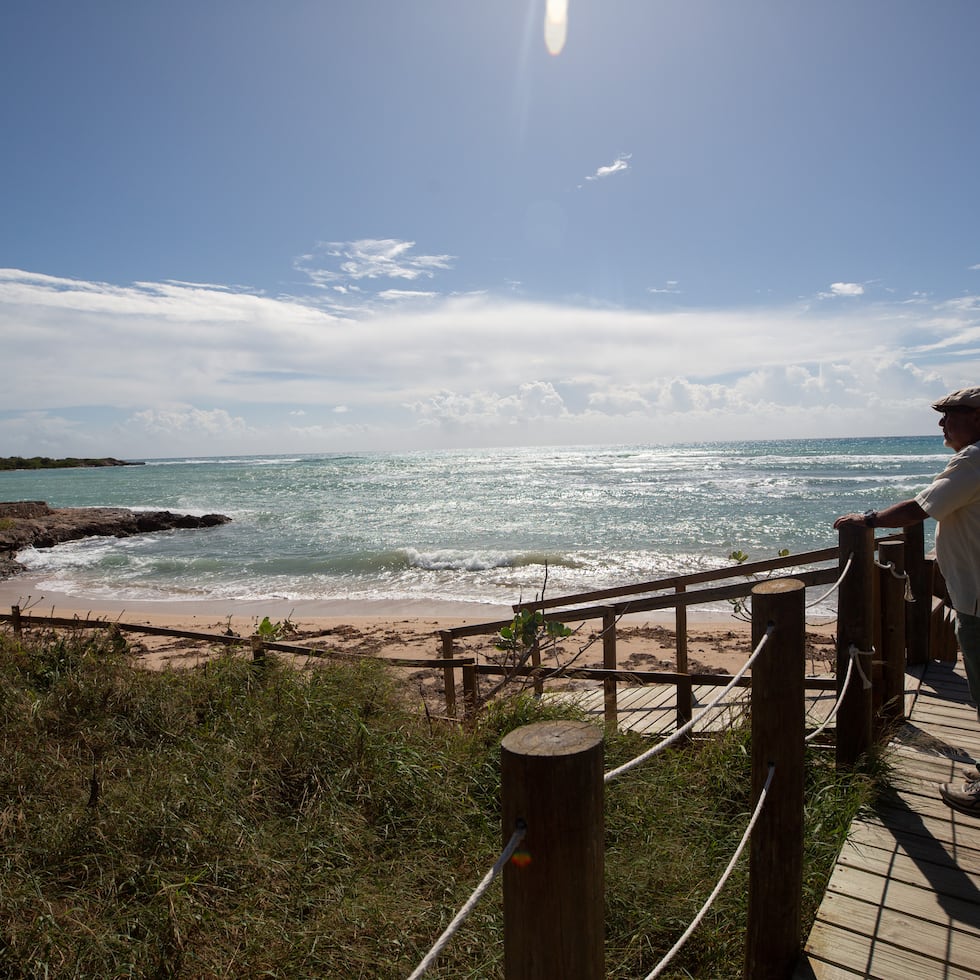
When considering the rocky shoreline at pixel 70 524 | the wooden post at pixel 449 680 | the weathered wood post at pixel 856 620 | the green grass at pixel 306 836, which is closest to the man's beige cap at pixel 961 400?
the weathered wood post at pixel 856 620

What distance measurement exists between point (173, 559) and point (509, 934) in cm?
A: 2687

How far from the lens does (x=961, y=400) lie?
10.9ft

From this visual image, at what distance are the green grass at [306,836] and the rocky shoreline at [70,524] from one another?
26.4 m

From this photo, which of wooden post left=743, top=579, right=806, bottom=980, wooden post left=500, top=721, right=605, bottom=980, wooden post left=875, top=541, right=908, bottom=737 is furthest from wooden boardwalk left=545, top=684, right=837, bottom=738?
wooden post left=500, top=721, right=605, bottom=980

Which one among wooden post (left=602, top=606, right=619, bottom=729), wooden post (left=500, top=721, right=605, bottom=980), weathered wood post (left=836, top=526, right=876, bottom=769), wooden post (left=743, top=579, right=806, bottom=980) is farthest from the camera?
wooden post (left=602, top=606, right=619, bottom=729)

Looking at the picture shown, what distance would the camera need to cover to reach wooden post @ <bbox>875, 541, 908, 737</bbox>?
169 inches

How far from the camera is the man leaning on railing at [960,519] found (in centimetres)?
314

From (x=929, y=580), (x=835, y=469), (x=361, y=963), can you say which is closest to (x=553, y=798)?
(x=361, y=963)

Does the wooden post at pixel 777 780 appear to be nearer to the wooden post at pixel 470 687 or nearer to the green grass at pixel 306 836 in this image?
the green grass at pixel 306 836

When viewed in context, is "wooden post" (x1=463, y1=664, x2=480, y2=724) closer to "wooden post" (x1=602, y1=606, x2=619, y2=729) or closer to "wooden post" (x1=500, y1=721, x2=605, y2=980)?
"wooden post" (x1=602, y1=606, x2=619, y2=729)

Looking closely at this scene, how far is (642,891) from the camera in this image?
3.17m

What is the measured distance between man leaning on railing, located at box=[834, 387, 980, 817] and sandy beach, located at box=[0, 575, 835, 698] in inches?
200

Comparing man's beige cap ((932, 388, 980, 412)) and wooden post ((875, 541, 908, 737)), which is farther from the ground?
man's beige cap ((932, 388, 980, 412))

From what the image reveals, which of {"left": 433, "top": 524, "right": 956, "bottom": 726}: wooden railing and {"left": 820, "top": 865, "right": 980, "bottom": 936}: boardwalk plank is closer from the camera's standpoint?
{"left": 820, "top": 865, "right": 980, "bottom": 936}: boardwalk plank
